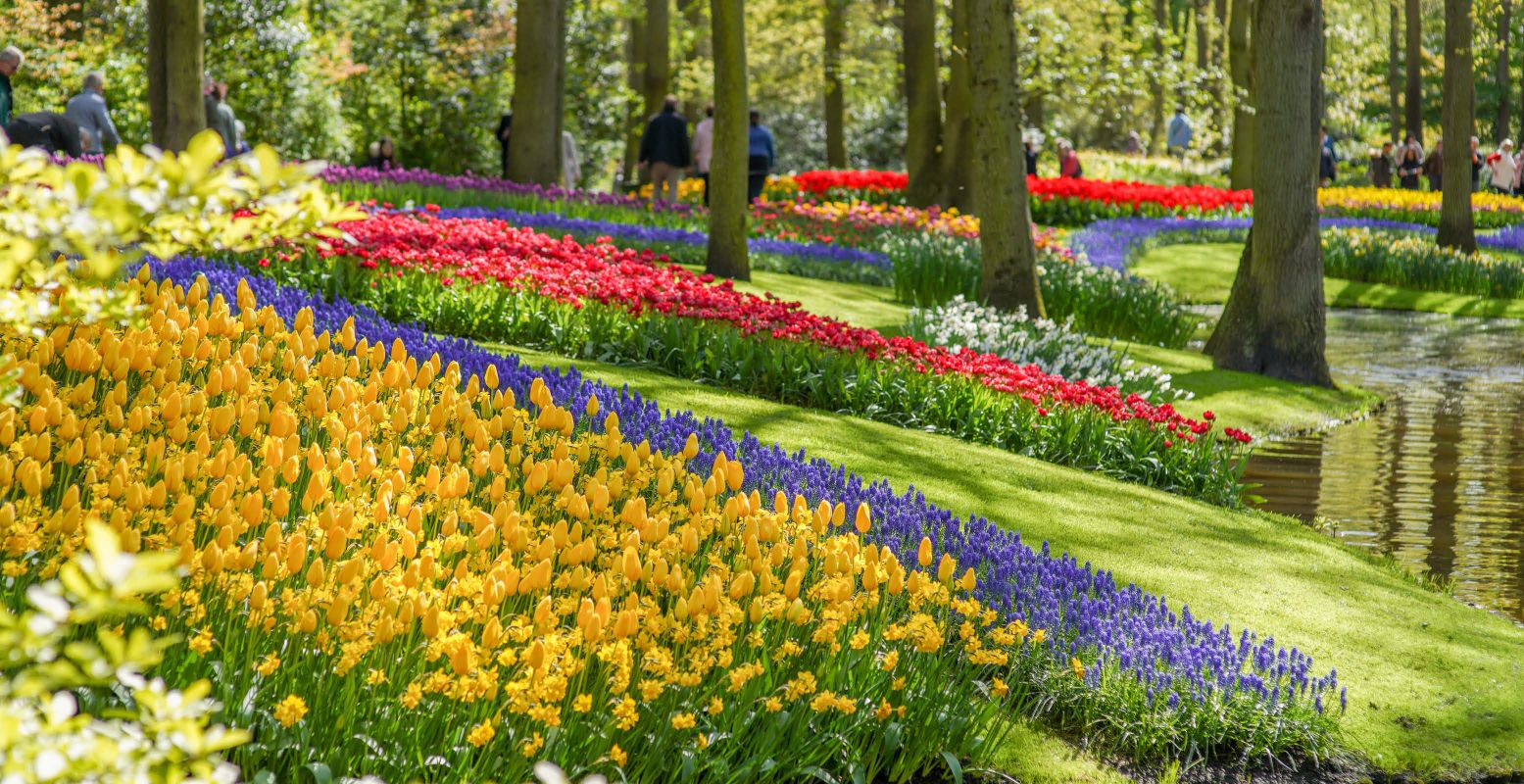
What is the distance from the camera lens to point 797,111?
44875mm

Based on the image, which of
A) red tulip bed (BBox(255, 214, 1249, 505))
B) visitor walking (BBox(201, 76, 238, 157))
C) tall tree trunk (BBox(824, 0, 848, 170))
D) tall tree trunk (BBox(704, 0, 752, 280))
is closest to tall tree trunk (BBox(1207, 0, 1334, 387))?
red tulip bed (BBox(255, 214, 1249, 505))

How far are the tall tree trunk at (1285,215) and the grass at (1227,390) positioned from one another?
319 mm

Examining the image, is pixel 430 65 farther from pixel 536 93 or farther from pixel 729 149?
pixel 729 149

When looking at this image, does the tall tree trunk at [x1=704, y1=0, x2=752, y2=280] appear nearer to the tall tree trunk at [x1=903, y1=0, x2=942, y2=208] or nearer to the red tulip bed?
the red tulip bed

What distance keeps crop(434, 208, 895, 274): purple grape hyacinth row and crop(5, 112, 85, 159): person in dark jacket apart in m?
3.78

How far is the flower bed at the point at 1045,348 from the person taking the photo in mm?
9773

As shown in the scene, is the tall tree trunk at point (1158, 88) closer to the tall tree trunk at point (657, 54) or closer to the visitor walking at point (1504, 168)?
the visitor walking at point (1504, 168)

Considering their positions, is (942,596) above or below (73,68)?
below

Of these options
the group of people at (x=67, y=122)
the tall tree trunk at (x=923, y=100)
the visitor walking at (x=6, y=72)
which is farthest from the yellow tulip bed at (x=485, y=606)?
the tall tree trunk at (x=923, y=100)

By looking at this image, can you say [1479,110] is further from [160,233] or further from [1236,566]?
[160,233]

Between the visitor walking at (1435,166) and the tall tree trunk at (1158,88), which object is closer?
the visitor walking at (1435,166)

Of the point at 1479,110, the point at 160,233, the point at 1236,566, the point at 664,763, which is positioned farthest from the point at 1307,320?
the point at 1479,110

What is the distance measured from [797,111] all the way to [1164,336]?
32.4 m

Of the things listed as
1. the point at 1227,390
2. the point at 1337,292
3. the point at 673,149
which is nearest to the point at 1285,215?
the point at 1227,390
